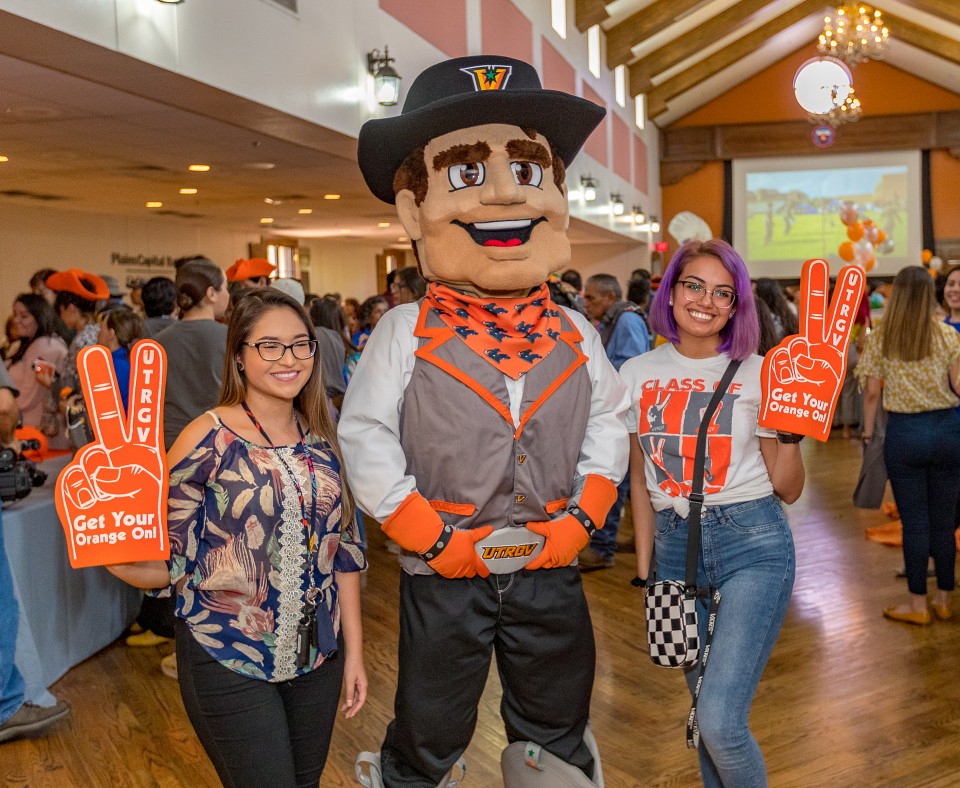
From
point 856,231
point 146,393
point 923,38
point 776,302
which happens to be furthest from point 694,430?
point 923,38

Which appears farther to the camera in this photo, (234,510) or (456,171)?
(456,171)

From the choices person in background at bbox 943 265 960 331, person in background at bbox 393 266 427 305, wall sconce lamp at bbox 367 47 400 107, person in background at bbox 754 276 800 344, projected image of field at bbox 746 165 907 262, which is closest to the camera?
person in background at bbox 943 265 960 331

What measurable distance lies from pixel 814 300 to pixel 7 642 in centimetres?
252

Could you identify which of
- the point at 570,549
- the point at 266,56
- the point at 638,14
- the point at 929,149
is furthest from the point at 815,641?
the point at 929,149

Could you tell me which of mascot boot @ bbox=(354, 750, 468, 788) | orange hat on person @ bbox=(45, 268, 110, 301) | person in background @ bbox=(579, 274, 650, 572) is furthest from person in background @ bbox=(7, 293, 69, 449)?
mascot boot @ bbox=(354, 750, 468, 788)

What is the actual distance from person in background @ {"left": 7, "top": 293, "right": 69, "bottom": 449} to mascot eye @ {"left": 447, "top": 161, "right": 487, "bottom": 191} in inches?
136

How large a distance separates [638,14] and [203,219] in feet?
20.7

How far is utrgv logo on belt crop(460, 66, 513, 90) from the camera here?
7.08ft

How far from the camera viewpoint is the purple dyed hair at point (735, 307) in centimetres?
227

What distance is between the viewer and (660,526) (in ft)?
7.45

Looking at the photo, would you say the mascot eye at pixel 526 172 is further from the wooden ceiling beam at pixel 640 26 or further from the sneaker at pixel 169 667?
the wooden ceiling beam at pixel 640 26

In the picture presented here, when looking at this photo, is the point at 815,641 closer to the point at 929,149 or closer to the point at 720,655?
the point at 720,655

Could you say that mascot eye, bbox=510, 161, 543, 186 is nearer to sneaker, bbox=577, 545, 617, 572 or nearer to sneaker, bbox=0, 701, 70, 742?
sneaker, bbox=0, 701, 70, 742

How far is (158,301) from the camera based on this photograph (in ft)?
13.0
